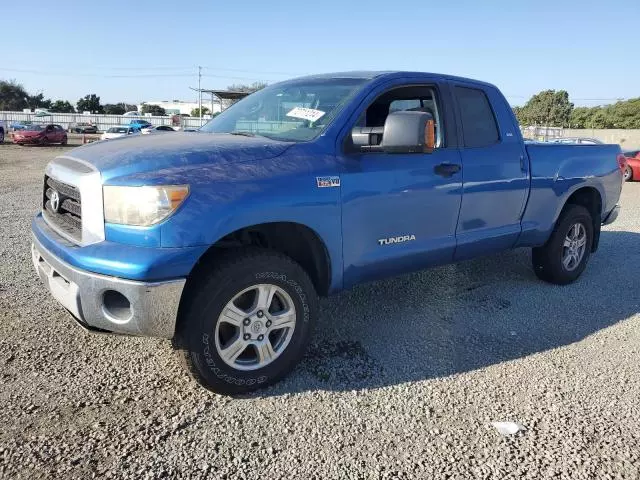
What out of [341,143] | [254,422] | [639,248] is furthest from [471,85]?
[639,248]

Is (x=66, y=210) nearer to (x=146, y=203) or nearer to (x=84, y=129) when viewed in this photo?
(x=146, y=203)

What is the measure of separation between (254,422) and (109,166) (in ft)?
5.13

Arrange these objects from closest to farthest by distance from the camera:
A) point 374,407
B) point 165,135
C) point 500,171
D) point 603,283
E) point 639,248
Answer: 1. point 374,407
2. point 165,135
3. point 500,171
4. point 603,283
5. point 639,248

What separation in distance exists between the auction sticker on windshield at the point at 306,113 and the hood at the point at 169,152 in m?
0.36

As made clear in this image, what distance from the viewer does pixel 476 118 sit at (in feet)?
14.1

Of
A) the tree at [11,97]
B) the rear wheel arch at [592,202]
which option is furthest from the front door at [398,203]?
the tree at [11,97]

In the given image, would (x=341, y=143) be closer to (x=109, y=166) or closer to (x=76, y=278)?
(x=109, y=166)

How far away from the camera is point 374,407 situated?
2949 mm

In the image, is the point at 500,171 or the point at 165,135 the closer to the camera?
the point at 165,135

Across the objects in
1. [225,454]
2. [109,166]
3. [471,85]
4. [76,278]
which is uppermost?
[471,85]

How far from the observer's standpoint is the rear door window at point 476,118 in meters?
4.15

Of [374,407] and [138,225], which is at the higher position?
[138,225]

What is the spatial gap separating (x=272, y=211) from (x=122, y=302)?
3.02 ft

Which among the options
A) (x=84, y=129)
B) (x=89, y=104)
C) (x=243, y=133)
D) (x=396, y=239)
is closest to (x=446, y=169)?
(x=396, y=239)
